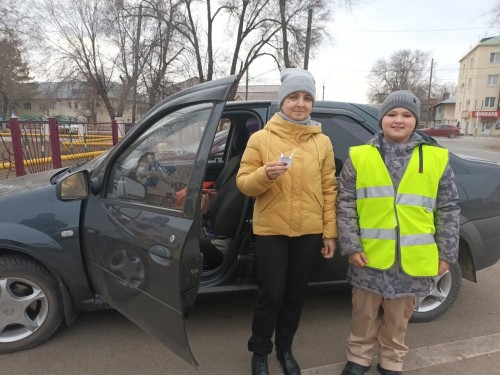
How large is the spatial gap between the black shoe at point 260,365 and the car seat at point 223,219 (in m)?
0.78

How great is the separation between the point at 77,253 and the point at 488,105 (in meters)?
67.2

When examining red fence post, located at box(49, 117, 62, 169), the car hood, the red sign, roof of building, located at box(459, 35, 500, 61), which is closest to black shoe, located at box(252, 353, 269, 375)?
the car hood

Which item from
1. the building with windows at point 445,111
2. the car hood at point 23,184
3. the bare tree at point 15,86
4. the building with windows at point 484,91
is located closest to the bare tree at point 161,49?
the bare tree at point 15,86

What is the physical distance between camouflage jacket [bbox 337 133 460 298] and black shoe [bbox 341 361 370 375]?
1.77 feet

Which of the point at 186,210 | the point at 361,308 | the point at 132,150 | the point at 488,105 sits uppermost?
the point at 488,105

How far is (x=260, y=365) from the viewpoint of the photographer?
227 centimetres

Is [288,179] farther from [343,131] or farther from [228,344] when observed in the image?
[228,344]

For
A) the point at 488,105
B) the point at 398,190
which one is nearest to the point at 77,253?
the point at 398,190

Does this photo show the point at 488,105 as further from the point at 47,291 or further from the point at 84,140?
the point at 47,291

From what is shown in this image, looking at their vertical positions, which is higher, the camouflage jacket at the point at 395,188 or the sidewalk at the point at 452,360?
the camouflage jacket at the point at 395,188

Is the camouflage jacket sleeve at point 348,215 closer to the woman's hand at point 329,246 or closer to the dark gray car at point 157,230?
the woman's hand at point 329,246

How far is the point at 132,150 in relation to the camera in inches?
92.5

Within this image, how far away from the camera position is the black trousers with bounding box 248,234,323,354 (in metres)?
2.11

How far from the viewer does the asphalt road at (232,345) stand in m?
2.42
